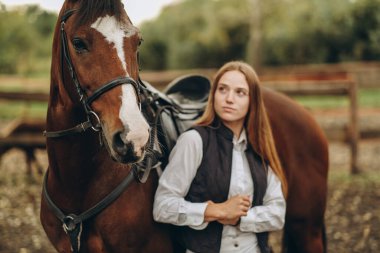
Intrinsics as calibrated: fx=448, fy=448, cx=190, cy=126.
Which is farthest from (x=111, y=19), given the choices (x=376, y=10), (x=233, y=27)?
(x=233, y=27)

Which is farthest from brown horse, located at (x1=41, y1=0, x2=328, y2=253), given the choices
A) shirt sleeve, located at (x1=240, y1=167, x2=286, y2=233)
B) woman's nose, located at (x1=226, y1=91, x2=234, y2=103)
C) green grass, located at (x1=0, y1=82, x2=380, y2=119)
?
green grass, located at (x1=0, y1=82, x2=380, y2=119)

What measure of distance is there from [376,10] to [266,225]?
5.43 metres

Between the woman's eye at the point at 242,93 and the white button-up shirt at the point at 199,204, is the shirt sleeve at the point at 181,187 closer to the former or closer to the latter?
the white button-up shirt at the point at 199,204

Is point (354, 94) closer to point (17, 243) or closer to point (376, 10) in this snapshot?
point (376, 10)

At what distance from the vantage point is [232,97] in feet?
7.91

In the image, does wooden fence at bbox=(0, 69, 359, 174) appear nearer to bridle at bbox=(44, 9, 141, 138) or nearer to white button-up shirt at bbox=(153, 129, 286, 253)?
white button-up shirt at bbox=(153, 129, 286, 253)

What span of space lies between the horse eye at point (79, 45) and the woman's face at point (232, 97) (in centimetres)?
83

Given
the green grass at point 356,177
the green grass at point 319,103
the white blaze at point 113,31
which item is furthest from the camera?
the green grass at point 319,103

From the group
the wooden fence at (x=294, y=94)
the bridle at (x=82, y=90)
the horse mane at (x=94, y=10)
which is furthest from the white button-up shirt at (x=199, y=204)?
the wooden fence at (x=294, y=94)

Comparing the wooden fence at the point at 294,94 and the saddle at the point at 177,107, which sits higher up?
the saddle at the point at 177,107

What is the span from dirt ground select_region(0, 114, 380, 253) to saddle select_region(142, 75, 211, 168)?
2.02m

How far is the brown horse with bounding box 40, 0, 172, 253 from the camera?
1.84 metres

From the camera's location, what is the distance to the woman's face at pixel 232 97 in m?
2.42

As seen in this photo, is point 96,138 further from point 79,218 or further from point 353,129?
point 353,129
